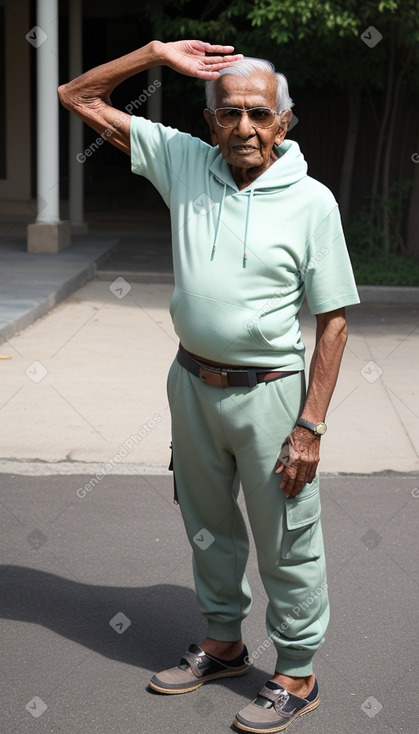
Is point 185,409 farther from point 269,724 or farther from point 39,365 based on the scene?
point 39,365

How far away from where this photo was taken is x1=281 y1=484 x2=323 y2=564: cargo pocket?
3.22 m

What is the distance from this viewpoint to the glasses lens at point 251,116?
10.00ft

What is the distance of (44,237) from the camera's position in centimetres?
1236

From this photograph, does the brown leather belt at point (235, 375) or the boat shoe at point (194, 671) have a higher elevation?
the brown leather belt at point (235, 375)

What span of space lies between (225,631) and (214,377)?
0.95 meters

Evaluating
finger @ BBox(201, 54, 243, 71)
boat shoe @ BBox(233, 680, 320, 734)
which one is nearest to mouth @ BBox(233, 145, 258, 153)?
finger @ BBox(201, 54, 243, 71)

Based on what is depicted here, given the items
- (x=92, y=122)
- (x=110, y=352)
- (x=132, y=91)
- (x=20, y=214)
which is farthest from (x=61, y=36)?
(x=92, y=122)

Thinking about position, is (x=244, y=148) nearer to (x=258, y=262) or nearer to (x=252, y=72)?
(x=252, y=72)

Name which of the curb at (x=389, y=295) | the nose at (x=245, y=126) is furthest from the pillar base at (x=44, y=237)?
the nose at (x=245, y=126)

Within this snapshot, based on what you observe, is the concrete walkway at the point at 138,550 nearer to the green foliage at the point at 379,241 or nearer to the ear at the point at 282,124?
the ear at the point at 282,124

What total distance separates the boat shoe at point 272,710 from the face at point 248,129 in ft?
5.42

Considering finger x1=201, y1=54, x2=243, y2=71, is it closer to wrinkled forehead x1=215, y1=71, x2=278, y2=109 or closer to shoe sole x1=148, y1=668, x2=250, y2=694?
wrinkled forehead x1=215, y1=71, x2=278, y2=109

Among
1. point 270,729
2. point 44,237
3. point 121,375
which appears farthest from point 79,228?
point 270,729

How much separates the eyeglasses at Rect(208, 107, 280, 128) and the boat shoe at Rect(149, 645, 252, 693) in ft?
5.80
